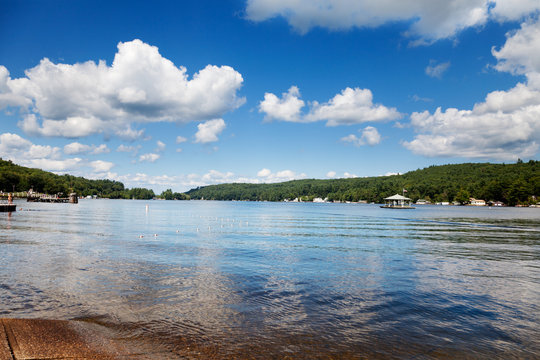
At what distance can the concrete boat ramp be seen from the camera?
291 inches

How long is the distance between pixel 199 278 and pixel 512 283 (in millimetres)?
15689

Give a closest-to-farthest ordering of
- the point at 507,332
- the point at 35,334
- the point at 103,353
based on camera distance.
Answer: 1. the point at 103,353
2. the point at 35,334
3. the point at 507,332

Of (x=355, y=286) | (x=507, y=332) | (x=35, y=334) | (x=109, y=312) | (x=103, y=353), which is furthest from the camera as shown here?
(x=355, y=286)

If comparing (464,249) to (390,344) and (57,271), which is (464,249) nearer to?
(390,344)

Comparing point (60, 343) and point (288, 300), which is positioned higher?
point (60, 343)

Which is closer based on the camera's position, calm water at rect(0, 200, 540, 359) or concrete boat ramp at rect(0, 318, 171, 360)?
concrete boat ramp at rect(0, 318, 171, 360)

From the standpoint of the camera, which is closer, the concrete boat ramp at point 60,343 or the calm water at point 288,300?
Answer: the concrete boat ramp at point 60,343

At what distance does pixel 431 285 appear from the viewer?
16.5m

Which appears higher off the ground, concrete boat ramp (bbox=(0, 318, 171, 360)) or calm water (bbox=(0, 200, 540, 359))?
concrete boat ramp (bbox=(0, 318, 171, 360))

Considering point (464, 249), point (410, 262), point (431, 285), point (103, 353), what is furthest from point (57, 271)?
point (464, 249)

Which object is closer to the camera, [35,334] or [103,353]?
[103,353]

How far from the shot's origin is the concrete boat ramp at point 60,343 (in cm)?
740

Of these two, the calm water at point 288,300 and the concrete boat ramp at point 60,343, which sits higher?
the concrete boat ramp at point 60,343

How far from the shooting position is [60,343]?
323 inches
